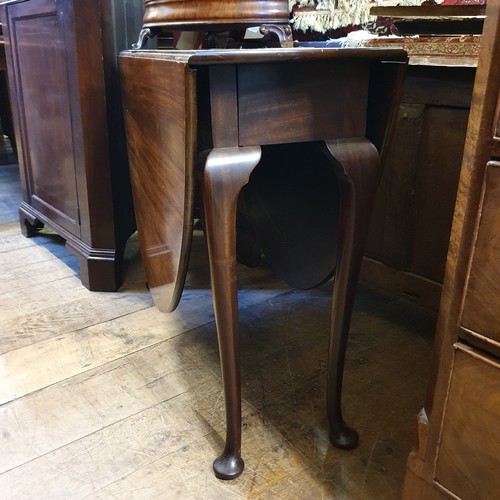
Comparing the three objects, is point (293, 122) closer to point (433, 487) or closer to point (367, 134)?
point (367, 134)

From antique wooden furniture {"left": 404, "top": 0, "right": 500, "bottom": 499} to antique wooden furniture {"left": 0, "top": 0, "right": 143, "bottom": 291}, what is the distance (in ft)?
3.72

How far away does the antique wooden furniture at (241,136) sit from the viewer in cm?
79

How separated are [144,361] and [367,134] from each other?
73 cm

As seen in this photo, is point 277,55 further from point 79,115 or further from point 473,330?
point 79,115

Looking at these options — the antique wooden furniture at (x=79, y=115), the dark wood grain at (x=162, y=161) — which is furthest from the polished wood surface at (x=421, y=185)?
the antique wooden furniture at (x=79, y=115)

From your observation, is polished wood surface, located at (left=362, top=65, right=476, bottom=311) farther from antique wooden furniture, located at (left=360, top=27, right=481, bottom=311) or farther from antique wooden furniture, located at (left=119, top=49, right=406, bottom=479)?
antique wooden furniture, located at (left=119, top=49, right=406, bottom=479)

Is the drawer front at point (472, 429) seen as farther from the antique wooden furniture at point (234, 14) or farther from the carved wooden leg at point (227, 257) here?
the antique wooden furniture at point (234, 14)

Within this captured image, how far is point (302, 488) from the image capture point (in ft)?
2.97

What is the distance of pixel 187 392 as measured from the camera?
45.6 inches

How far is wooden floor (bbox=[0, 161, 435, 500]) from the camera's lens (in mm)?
924

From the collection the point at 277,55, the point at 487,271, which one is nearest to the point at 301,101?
the point at 277,55

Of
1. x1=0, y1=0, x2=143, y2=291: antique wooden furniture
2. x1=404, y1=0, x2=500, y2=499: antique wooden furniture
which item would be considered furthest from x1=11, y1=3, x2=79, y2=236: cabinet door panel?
x1=404, y1=0, x2=500, y2=499: antique wooden furniture

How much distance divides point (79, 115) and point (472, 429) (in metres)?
1.28

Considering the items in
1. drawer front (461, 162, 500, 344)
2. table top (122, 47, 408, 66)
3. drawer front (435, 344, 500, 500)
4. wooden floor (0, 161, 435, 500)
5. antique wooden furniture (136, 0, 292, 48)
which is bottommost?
wooden floor (0, 161, 435, 500)
